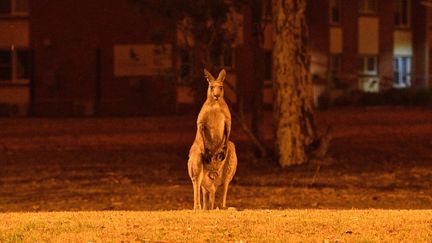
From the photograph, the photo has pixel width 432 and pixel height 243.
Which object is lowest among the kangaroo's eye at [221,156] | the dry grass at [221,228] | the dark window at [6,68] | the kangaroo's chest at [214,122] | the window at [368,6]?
the dry grass at [221,228]

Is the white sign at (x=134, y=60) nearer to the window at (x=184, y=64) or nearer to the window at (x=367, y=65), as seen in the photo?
the window at (x=367, y=65)

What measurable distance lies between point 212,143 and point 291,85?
34.0ft

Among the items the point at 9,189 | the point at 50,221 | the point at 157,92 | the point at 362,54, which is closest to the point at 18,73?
the point at 157,92

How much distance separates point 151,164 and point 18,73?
76.0ft

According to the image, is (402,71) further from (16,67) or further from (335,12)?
(16,67)

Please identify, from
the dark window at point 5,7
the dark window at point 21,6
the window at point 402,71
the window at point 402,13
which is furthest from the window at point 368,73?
the dark window at point 5,7

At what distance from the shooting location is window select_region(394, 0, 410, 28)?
54219 mm

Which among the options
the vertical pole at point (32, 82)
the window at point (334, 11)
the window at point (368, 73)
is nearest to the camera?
the vertical pole at point (32, 82)

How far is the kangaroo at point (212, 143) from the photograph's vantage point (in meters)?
11.6

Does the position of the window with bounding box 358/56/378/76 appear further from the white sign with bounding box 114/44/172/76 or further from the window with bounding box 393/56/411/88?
the white sign with bounding box 114/44/172/76

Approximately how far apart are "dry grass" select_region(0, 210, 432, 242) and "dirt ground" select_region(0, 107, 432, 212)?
18.0 feet

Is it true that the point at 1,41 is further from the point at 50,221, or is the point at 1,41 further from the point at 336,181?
the point at 50,221

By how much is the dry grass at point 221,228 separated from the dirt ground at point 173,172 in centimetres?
550

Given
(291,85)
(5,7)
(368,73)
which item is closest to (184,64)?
(291,85)
